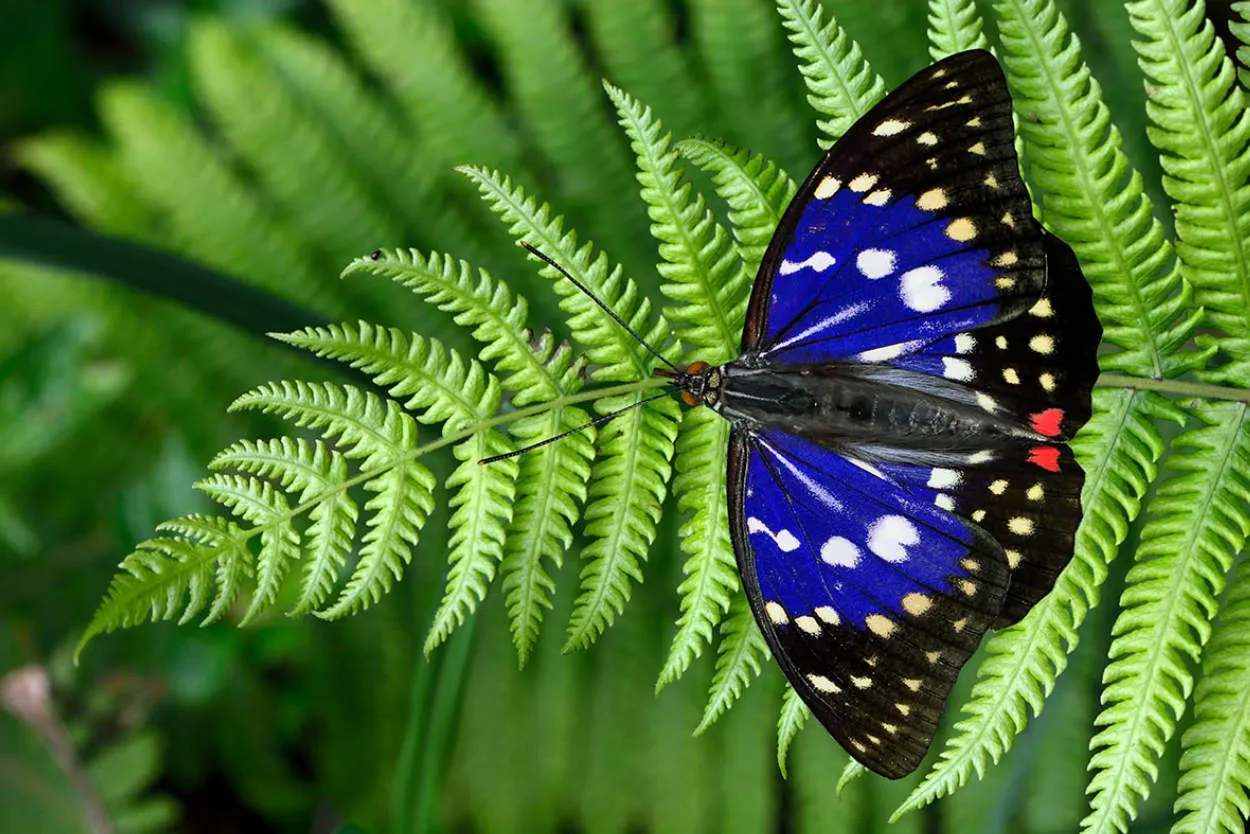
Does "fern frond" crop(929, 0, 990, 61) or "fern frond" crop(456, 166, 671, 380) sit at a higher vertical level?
"fern frond" crop(929, 0, 990, 61)

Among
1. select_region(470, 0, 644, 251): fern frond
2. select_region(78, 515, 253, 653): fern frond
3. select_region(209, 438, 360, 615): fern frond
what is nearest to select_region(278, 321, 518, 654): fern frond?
select_region(209, 438, 360, 615): fern frond

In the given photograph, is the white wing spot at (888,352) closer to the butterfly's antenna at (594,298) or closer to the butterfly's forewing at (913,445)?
the butterfly's forewing at (913,445)

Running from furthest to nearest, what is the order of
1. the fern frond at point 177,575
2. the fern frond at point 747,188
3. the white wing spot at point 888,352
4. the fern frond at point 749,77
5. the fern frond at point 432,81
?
1. the fern frond at point 432,81
2. the fern frond at point 749,77
3. the white wing spot at point 888,352
4. the fern frond at point 747,188
5. the fern frond at point 177,575

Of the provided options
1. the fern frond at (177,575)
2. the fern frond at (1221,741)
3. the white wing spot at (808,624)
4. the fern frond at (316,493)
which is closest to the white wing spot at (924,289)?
the white wing spot at (808,624)

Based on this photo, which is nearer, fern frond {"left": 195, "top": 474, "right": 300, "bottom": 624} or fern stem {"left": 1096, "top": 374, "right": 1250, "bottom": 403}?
fern frond {"left": 195, "top": 474, "right": 300, "bottom": 624}

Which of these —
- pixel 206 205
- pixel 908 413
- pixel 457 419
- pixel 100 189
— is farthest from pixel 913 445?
pixel 100 189

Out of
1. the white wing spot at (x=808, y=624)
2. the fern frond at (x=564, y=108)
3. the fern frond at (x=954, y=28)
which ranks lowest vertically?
the white wing spot at (x=808, y=624)

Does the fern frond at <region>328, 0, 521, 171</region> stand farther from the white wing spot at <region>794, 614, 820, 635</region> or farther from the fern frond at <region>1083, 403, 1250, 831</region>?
the fern frond at <region>1083, 403, 1250, 831</region>

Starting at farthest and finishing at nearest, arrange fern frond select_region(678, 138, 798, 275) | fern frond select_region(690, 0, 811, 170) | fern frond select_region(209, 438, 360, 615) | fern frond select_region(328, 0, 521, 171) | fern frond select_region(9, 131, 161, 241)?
fern frond select_region(9, 131, 161, 241)
fern frond select_region(328, 0, 521, 171)
fern frond select_region(690, 0, 811, 170)
fern frond select_region(678, 138, 798, 275)
fern frond select_region(209, 438, 360, 615)
